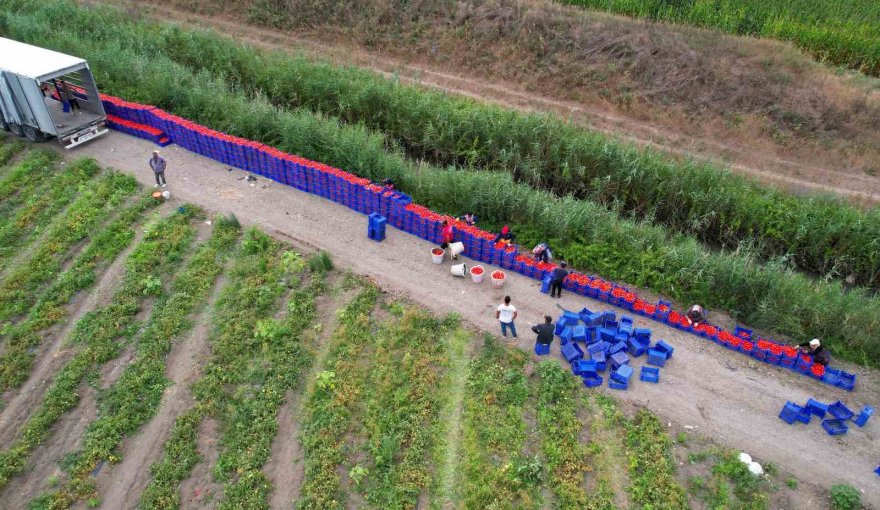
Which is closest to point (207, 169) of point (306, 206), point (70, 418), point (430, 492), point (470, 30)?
point (306, 206)

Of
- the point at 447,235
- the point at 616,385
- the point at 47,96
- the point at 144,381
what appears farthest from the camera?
the point at 47,96

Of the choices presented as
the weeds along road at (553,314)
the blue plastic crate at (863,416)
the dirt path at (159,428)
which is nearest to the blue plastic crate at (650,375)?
the weeds along road at (553,314)

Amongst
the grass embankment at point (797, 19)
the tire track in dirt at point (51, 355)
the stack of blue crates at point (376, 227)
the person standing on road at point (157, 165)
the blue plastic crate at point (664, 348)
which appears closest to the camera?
the tire track in dirt at point (51, 355)

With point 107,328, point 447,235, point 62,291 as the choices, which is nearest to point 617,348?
point 447,235

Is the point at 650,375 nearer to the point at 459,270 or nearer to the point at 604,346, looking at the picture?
the point at 604,346

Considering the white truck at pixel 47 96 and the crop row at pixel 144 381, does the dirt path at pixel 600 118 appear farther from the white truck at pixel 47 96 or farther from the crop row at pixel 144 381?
the crop row at pixel 144 381

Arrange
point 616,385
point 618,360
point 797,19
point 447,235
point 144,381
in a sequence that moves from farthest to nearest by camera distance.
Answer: point 797,19 → point 447,235 → point 618,360 → point 144,381 → point 616,385

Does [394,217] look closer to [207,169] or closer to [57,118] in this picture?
[207,169]
